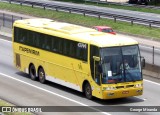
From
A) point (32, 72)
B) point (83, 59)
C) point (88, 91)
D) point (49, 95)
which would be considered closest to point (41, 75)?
point (32, 72)

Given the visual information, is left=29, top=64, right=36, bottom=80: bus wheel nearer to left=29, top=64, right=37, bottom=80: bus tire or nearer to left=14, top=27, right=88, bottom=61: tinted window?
left=29, top=64, right=37, bottom=80: bus tire

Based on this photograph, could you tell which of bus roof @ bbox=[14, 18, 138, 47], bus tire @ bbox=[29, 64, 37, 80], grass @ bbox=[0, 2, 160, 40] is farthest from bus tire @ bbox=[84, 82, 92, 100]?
grass @ bbox=[0, 2, 160, 40]

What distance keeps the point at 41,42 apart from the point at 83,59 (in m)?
4.42

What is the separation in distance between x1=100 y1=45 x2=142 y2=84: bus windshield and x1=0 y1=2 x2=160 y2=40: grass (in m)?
23.6

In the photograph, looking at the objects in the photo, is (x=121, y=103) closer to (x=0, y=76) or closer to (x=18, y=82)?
(x=18, y=82)

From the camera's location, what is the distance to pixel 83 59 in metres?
24.8

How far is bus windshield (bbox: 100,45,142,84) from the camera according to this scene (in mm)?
23500

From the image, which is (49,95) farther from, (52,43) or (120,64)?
(120,64)

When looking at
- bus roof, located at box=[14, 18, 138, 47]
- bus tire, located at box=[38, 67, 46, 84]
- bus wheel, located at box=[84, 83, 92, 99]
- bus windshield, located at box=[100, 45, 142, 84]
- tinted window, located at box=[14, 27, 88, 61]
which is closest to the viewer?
bus windshield, located at box=[100, 45, 142, 84]

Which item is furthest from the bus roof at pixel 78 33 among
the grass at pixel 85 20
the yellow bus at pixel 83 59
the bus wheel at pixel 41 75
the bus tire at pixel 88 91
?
the grass at pixel 85 20

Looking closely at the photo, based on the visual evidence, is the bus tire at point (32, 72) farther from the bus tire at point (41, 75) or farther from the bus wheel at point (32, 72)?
the bus tire at point (41, 75)

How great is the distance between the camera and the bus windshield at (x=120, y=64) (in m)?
23.5

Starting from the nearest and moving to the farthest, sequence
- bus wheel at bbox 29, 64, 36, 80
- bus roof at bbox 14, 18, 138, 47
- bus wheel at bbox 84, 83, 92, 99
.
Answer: bus roof at bbox 14, 18, 138, 47 < bus wheel at bbox 84, 83, 92, 99 < bus wheel at bbox 29, 64, 36, 80

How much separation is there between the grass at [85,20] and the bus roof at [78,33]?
19.6 meters
